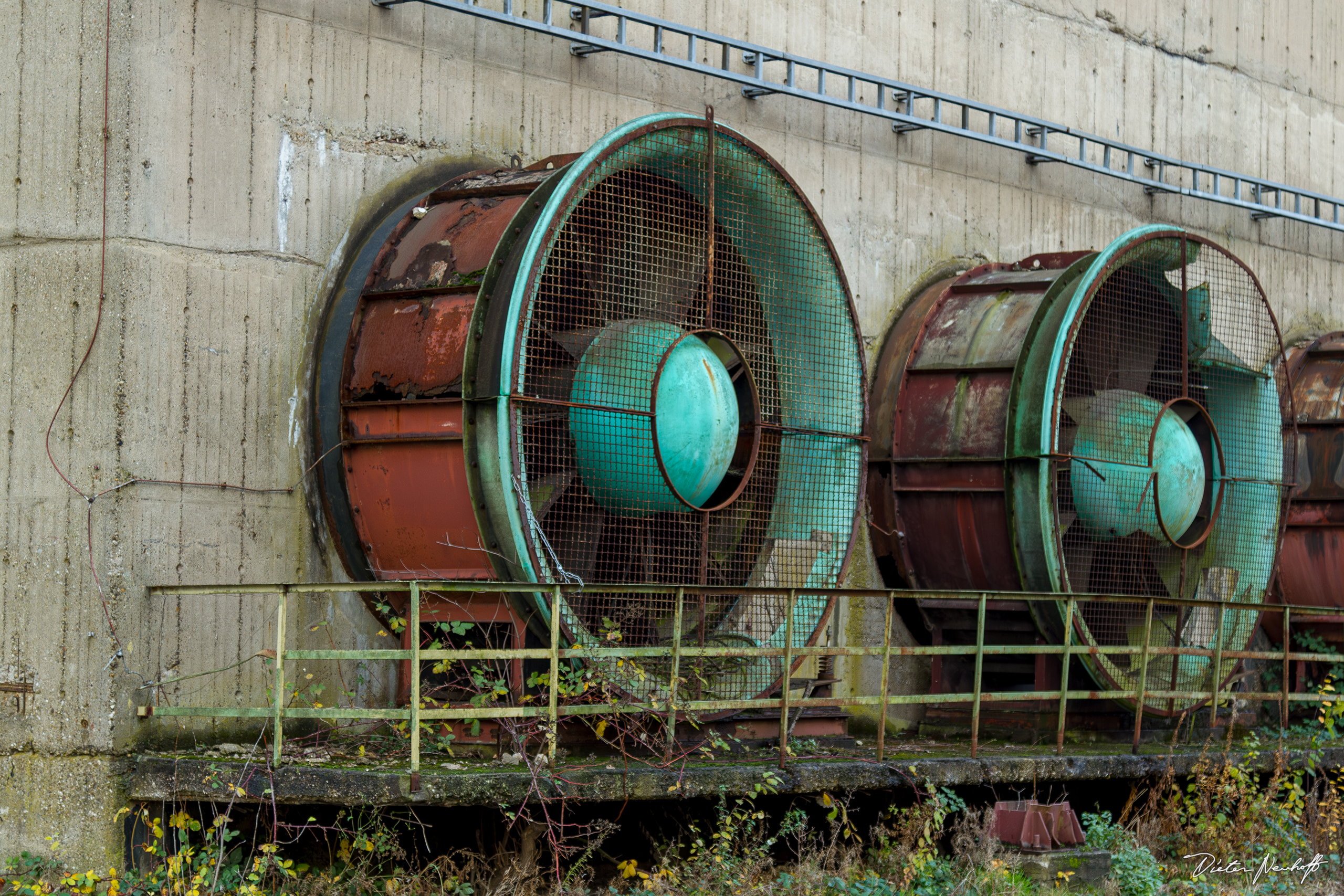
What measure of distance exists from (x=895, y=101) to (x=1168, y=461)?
10.3 feet

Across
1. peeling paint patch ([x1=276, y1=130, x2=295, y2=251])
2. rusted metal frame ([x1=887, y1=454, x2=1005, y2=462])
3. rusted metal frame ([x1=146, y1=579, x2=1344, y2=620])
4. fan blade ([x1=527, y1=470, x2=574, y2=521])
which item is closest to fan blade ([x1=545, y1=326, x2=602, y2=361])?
fan blade ([x1=527, y1=470, x2=574, y2=521])

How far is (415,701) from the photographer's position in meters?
6.39

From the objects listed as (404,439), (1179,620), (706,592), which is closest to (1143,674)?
(1179,620)

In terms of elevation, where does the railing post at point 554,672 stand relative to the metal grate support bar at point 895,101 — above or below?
below

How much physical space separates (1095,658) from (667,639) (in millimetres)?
2778

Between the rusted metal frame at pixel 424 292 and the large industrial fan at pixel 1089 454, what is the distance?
11.9ft

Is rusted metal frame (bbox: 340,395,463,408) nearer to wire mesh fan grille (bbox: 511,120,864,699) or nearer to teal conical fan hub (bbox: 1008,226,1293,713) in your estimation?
wire mesh fan grille (bbox: 511,120,864,699)

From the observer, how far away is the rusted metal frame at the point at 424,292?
773 cm

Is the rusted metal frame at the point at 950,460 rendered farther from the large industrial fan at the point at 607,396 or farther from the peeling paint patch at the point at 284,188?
the peeling paint patch at the point at 284,188

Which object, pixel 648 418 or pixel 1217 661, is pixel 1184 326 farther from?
pixel 648 418

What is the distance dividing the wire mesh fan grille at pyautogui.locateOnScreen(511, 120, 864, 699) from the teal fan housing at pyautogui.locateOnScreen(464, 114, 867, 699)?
0.5 inches

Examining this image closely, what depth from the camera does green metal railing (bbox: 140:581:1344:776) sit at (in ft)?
21.2

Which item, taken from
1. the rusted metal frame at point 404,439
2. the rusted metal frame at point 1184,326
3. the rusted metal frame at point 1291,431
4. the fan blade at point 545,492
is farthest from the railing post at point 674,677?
the rusted metal frame at point 1291,431

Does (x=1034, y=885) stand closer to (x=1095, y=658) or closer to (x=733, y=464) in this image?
(x=1095, y=658)
